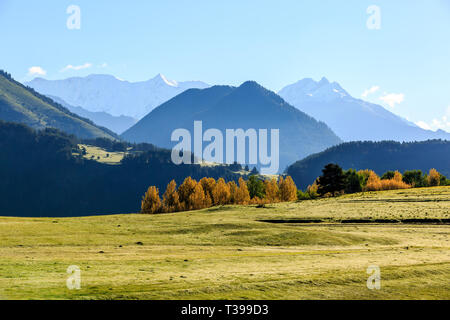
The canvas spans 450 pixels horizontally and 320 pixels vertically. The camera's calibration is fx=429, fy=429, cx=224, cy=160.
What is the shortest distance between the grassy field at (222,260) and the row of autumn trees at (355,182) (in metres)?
66.5

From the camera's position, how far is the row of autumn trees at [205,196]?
152000 millimetres

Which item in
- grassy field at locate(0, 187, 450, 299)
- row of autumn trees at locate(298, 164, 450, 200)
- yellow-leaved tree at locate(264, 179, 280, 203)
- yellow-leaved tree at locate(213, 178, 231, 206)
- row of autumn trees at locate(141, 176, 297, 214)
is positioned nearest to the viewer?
grassy field at locate(0, 187, 450, 299)

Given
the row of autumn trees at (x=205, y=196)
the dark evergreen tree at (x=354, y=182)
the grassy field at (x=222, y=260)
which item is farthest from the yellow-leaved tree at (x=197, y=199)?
the grassy field at (x=222, y=260)

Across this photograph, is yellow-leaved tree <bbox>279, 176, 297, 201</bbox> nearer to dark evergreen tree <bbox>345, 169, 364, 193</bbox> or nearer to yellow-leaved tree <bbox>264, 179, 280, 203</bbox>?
yellow-leaved tree <bbox>264, 179, 280, 203</bbox>

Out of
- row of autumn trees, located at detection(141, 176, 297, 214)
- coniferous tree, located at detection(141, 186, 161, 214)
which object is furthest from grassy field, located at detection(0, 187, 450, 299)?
coniferous tree, located at detection(141, 186, 161, 214)

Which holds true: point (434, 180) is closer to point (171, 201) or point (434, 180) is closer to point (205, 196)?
point (205, 196)

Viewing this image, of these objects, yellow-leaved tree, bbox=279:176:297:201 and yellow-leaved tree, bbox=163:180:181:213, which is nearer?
yellow-leaved tree, bbox=163:180:181:213

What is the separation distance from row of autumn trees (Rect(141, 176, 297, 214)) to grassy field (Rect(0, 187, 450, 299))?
81842 mm

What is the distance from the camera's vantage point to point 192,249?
4391cm

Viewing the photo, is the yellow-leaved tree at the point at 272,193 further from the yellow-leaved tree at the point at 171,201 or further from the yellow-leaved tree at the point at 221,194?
the yellow-leaved tree at the point at 171,201

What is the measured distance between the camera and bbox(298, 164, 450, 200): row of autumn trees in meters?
137

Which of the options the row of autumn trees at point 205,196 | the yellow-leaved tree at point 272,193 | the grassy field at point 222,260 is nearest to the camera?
the grassy field at point 222,260
